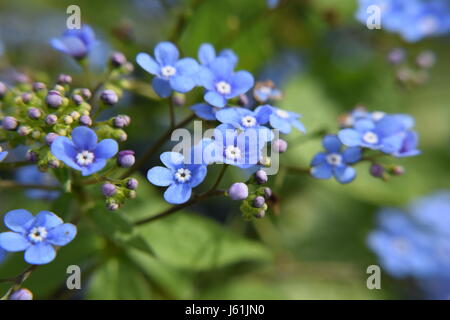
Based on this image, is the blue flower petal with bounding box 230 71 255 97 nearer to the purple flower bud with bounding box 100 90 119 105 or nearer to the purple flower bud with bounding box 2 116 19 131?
the purple flower bud with bounding box 100 90 119 105

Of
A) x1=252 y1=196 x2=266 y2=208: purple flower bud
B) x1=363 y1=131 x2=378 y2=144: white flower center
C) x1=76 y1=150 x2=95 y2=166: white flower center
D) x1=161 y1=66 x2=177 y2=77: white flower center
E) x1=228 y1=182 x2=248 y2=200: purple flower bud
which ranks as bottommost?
x1=252 y1=196 x2=266 y2=208: purple flower bud

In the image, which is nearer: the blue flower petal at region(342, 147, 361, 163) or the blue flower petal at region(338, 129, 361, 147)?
the blue flower petal at region(338, 129, 361, 147)

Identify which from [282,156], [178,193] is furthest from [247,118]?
[282,156]

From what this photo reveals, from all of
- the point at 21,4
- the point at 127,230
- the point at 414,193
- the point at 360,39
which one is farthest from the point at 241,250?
the point at 21,4

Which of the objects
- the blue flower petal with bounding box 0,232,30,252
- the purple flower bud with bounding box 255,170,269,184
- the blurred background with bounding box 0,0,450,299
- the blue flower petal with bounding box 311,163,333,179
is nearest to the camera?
the blue flower petal with bounding box 0,232,30,252

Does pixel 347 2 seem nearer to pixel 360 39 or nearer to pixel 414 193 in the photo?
pixel 360 39

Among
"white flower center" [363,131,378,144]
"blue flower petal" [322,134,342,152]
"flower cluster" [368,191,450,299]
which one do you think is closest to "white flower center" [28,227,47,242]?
"blue flower petal" [322,134,342,152]

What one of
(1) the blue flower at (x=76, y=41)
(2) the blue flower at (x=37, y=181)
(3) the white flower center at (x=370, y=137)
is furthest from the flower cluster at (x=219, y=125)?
(2) the blue flower at (x=37, y=181)
